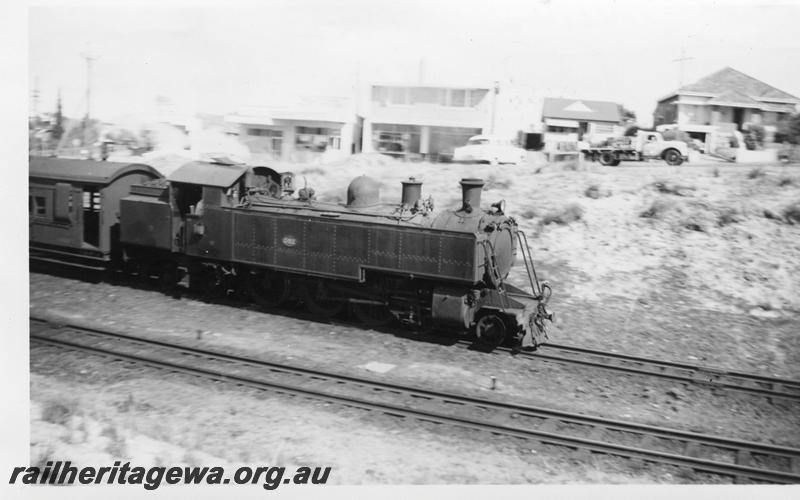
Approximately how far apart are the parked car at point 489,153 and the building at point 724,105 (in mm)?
5482

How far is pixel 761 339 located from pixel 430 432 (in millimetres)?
7780

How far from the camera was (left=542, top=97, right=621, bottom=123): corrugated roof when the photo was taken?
94.0 feet

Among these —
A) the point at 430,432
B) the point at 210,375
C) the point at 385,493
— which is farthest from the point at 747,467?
the point at 210,375

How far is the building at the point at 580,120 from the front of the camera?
1118 inches

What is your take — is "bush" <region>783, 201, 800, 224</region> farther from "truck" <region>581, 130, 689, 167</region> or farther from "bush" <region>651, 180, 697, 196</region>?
"truck" <region>581, 130, 689, 167</region>

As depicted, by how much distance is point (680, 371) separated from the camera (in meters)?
10.4

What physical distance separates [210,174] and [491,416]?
763 centimetres

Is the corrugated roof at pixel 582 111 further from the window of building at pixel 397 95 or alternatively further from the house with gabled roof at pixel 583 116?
the window of building at pixel 397 95

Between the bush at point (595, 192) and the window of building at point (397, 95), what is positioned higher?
the window of building at point (397, 95)

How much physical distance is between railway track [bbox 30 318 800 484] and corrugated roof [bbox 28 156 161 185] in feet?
15.2

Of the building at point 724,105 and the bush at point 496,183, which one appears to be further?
the bush at point 496,183

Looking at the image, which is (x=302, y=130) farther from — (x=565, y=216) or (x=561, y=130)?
(x=565, y=216)

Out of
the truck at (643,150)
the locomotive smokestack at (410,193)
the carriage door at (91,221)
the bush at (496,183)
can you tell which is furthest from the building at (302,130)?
the locomotive smokestack at (410,193)

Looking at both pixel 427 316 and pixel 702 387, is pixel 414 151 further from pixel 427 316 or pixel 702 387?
pixel 702 387
